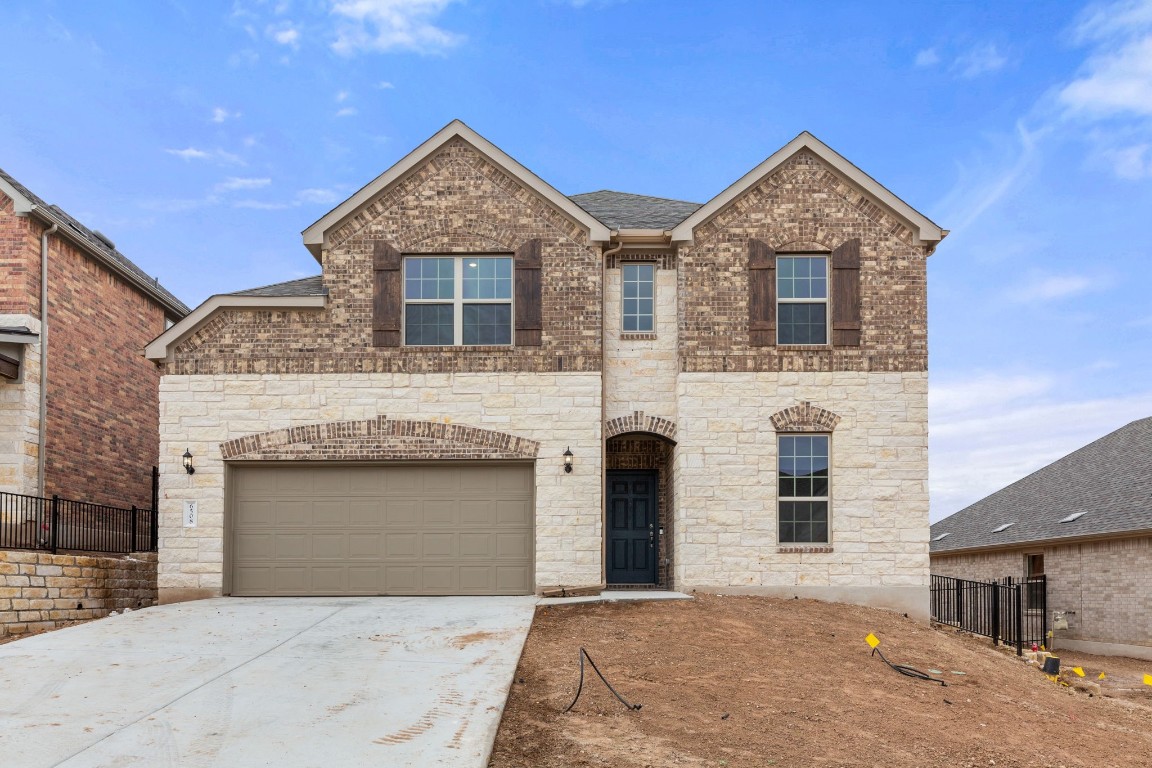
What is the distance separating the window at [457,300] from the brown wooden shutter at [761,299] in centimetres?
428

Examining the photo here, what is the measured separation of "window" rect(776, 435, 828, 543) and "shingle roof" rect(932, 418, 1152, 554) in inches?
326

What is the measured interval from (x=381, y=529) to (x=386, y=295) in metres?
4.08

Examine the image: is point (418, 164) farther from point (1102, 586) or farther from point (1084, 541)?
point (1102, 586)

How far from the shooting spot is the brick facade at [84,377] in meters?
17.1

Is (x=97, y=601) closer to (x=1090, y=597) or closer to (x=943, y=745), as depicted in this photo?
(x=943, y=745)

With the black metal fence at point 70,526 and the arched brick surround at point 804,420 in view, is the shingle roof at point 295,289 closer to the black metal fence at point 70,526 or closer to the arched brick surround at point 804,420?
the black metal fence at point 70,526

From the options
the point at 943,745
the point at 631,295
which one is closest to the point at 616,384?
the point at 631,295

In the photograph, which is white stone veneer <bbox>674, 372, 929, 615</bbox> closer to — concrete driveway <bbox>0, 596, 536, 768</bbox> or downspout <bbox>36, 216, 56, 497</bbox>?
concrete driveway <bbox>0, 596, 536, 768</bbox>

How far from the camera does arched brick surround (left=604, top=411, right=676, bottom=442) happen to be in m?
16.5

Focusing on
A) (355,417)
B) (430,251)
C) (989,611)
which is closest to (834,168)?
(430,251)

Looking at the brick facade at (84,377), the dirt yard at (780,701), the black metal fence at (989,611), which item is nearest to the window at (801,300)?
Answer: the dirt yard at (780,701)

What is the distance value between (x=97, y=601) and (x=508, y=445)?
7.44 m

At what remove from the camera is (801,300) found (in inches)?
650

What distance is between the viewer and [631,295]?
16875mm
